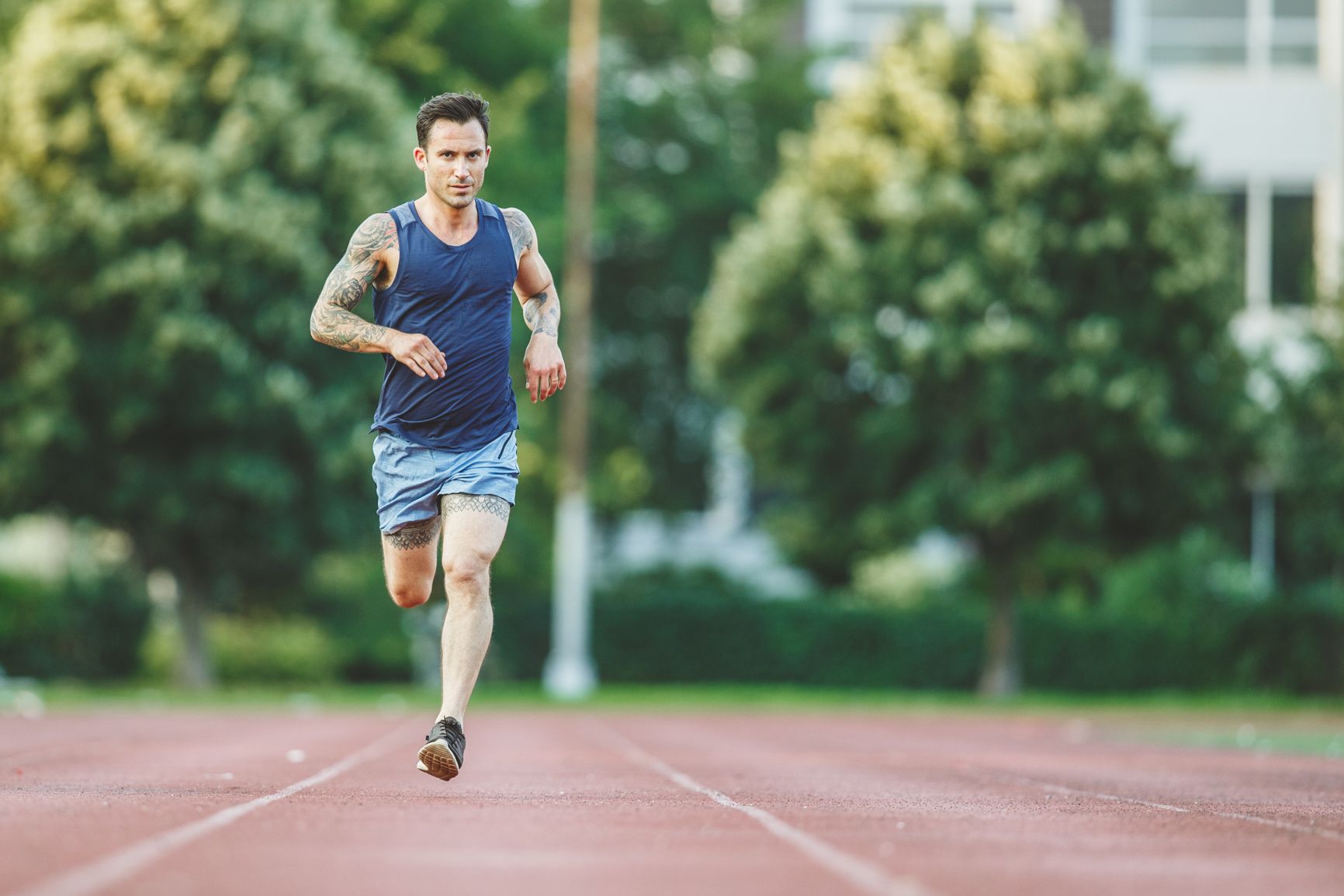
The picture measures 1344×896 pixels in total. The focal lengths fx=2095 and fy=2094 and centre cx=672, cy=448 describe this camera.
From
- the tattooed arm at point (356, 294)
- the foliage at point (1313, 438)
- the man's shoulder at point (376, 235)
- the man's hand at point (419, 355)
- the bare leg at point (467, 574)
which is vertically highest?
the foliage at point (1313, 438)

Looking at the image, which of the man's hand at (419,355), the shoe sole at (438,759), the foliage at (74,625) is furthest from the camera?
the foliage at (74,625)

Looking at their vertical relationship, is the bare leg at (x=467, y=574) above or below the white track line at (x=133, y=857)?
above

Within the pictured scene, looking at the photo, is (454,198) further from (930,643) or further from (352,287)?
(930,643)

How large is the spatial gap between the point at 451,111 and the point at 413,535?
1.63 m

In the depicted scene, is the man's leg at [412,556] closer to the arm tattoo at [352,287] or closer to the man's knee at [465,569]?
the man's knee at [465,569]

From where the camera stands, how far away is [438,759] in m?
7.43

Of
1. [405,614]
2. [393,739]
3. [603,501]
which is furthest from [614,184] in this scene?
[393,739]

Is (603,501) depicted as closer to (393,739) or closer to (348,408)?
(348,408)

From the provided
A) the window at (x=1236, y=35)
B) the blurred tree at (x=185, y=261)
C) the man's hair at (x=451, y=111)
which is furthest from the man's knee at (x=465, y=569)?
the window at (x=1236, y=35)

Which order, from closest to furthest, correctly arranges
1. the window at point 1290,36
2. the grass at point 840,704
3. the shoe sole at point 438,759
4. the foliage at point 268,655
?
1. the shoe sole at point 438,759
2. the grass at point 840,704
3. the foliage at point 268,655
4. the window at point 1290,36

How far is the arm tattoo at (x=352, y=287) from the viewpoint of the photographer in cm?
787

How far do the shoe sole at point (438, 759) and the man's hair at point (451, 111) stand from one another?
7.49 feet

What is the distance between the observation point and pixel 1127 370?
88.9 ft

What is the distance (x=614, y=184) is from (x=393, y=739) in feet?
86.8
